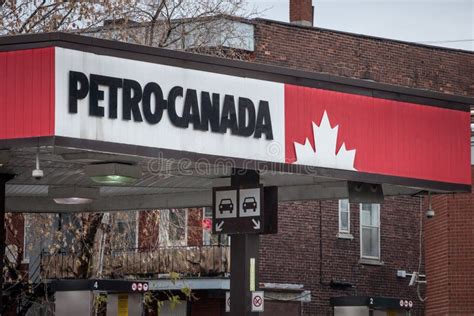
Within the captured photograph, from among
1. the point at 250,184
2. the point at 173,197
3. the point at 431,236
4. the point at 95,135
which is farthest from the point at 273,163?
the point at 431,236

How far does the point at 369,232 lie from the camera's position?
4372 cm

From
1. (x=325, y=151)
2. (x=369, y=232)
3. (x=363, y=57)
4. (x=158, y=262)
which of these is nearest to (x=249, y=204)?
(x=325, y=151)

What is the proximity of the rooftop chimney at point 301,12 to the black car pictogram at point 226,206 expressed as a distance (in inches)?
1022

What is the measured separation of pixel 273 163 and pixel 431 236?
11.3 m

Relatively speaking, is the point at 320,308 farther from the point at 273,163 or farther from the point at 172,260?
the point at 273,163

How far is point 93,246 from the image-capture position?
108 feet

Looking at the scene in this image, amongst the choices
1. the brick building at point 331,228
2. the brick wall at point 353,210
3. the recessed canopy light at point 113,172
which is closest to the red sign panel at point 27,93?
the recessed canopy light at point 113,172

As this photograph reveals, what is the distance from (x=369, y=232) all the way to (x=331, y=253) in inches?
80.1

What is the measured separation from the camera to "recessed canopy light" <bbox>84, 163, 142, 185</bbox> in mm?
→ 19031

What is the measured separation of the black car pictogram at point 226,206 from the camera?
19.9 meters

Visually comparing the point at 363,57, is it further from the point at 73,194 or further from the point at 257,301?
the point at 257,301

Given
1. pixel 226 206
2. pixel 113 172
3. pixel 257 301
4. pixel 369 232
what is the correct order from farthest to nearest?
pixel 369 232 < pixel 226 206 < pixel 257 301 < pixel 113 172

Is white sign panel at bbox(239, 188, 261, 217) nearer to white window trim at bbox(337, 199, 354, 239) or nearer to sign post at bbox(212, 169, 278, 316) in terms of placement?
sign post at bbox(212, 169, 278, 316)

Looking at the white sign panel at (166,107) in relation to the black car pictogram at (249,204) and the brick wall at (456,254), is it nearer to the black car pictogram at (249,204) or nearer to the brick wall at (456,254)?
the black car pictogram at (249,204)
